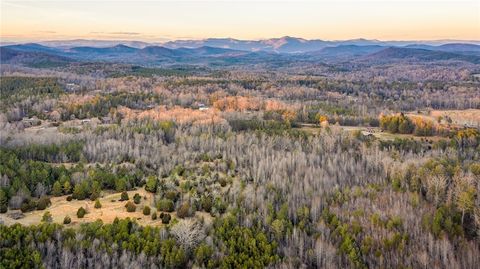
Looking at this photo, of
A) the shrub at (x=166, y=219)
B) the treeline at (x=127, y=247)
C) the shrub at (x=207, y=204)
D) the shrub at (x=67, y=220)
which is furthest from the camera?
the shrub at (x=207, y=204)

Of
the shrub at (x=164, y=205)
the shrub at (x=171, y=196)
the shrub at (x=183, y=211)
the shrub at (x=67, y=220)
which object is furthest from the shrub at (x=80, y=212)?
the shrub at (x=171, y=196)

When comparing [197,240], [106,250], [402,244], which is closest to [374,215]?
[402,244]

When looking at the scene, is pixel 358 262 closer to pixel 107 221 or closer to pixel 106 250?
pixel 106 250

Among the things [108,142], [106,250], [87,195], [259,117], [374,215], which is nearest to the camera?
[106,250]

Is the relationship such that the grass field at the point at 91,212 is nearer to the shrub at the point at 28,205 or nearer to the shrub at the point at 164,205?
the shrub at the point at 28,205

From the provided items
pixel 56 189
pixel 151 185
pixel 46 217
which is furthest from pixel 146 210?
pixel 56 189

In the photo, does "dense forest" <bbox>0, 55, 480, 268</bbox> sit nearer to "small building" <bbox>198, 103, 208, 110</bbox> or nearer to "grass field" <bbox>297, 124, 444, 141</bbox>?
"grass field" <bbox>297, 124, 444, 141</bbox>
